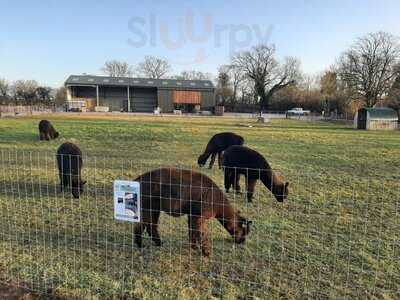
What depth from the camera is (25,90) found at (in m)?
79.0

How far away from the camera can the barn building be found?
230 ft

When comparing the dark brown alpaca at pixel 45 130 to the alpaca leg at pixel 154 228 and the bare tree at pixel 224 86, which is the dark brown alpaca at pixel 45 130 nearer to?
the alpaca leg at pixel 154 228

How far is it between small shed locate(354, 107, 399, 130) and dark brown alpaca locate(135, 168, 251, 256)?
36.7m

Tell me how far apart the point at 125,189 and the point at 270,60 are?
288 feet

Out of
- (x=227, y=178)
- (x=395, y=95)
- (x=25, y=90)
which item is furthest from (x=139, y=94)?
(x=227, y=178)

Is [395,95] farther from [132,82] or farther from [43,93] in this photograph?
[43,93]

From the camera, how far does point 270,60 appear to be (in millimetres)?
85938

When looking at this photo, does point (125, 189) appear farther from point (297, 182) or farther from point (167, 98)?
point (167, 98)

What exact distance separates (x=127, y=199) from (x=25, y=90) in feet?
287

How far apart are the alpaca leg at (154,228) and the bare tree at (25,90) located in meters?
80.7

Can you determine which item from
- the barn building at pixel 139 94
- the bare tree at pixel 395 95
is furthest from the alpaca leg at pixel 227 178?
the barn building at pixel 139 94

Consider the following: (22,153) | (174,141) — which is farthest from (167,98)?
(22,153)

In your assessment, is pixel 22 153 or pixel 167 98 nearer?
pixel 22 153

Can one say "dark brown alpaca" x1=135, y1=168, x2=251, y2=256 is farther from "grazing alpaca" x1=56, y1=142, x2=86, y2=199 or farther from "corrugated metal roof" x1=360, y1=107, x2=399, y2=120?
"corrugated metal roof" x1=360, y1=107, x2=399, y2=120
